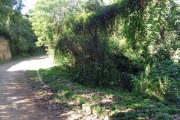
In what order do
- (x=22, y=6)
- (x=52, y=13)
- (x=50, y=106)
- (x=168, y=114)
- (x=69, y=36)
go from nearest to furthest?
(x=168, y=114) < (x=50, y=106) < (x=69, y=36) < (x=22, y=6) < (x=52, y=13)

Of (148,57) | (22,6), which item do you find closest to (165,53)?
(148,57)

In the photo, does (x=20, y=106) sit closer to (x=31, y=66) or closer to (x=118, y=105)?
(x=118, y=105)

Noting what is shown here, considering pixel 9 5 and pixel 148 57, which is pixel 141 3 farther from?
pixel 9 5

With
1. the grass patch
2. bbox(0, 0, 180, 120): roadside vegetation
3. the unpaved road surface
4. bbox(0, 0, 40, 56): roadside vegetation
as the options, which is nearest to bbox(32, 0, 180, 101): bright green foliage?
bbox(0, 0, 180, 120): roadside vegetation

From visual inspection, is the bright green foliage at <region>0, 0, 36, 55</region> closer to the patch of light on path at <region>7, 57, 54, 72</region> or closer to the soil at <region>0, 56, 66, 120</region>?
the patch of light on path at <region>7, 57, 54, 72</region>

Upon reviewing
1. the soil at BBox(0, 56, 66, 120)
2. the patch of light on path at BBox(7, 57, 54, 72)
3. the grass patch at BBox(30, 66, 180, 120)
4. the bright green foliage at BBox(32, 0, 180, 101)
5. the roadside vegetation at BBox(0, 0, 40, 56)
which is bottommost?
the soil at BBox(0, 56, 66, 120)

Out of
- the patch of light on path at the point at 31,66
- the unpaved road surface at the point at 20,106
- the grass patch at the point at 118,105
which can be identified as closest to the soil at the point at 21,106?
the unpaved road surface at the point at 20,106

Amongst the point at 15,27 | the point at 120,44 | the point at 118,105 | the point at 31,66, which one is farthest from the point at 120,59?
the point at 15,27

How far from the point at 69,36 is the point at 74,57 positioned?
1270 mm

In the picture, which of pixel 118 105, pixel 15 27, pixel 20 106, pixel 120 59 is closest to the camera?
pixel 118 105

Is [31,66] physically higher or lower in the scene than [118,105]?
higher

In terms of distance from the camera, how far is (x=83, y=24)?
385 inches

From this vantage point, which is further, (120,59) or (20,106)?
(120,59)

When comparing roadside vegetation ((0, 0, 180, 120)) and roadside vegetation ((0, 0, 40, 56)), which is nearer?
roadside vegetation ((0, 0, 180, 120))
